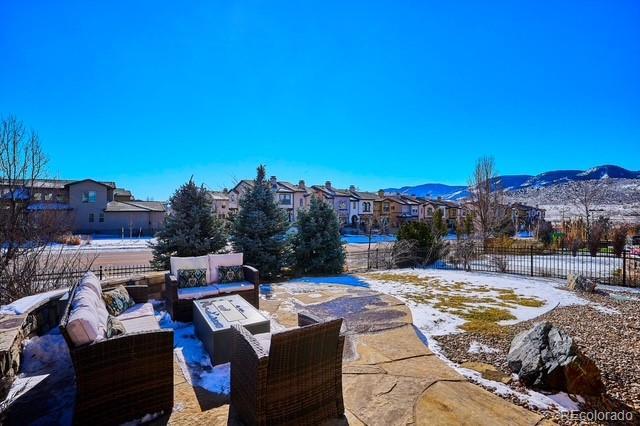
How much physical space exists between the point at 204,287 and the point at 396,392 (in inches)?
152

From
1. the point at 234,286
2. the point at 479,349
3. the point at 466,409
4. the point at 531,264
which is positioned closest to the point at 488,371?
the point at 479,349

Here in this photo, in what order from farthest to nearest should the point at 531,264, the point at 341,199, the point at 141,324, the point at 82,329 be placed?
the point at 341,199 < the point at 531,264 < the point at 141,324 < the point at 82,329

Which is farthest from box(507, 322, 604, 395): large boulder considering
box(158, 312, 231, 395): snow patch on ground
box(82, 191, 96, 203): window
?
box(82, 191, 96, 203): window

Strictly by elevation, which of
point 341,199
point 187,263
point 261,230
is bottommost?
point 187,263

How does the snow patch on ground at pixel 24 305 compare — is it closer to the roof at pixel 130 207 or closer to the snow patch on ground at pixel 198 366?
→ the snow patch on ground at pixel 198 366

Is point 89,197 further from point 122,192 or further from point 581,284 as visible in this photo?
point 581,284

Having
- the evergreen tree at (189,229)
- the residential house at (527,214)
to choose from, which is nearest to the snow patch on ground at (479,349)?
the evergreen tree at (189,229)

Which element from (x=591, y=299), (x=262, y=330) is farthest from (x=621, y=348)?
(x=262, y=330)

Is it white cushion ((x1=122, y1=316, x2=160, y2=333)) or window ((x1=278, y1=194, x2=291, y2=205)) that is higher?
window ((x1=278, y1=194, x2=291, y2=205))

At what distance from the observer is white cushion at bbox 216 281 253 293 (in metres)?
5.74

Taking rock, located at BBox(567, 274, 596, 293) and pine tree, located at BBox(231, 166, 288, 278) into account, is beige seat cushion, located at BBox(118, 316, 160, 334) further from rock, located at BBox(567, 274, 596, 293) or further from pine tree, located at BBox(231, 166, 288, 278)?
rock, located at BBox(567, 274, 596, 293)

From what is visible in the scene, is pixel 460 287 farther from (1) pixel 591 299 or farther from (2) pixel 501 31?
(2) pixel 501 31

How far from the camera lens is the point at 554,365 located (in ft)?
11.5

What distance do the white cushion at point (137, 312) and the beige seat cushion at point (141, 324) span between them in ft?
0.39
